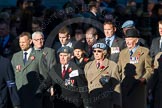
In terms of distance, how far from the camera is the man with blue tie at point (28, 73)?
17.0 metres

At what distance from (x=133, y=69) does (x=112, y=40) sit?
75 centimetres

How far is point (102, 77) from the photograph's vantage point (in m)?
16.0

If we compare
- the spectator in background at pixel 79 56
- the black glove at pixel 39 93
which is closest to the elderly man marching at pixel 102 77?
the spectator in background at pixel 79 56

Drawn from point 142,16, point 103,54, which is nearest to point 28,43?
point 103,54

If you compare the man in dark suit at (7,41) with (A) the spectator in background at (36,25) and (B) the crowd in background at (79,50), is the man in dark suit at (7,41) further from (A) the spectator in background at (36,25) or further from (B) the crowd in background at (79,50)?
(A) the spectator in background at (36,25)

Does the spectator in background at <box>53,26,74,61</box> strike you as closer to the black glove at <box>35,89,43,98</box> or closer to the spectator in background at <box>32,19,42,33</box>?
the black glove at <box>35,89,43,98</box>

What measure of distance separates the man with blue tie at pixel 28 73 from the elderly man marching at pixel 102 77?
3.91 ft

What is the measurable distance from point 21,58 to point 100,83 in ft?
5.96

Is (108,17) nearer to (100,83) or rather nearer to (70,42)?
(70,42)

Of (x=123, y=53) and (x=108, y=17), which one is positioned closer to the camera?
(x=123, y=53)

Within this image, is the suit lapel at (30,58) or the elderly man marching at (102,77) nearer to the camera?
the elderly man marching at (102,77)

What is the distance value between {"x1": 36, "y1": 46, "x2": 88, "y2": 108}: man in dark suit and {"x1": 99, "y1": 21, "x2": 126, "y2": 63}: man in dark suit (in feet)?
4.98

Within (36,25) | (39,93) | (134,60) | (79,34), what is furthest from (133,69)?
(36,25)

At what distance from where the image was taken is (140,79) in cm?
1716
